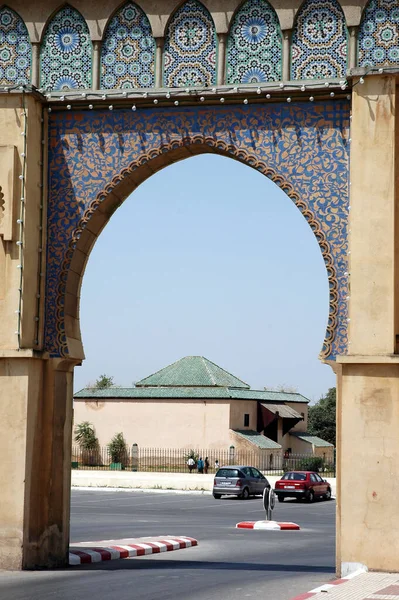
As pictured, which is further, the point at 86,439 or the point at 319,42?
the point at 86,439

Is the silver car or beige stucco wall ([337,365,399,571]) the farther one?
the silver car

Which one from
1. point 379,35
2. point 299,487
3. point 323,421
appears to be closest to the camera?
point 379,35

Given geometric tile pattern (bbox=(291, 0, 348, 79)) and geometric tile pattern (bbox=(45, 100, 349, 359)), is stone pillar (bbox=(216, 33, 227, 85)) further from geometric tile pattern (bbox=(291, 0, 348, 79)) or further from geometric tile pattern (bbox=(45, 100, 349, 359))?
geometric tile pattern (bbox=(291, 0, 348, 79))

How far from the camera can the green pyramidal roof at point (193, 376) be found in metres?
46.7

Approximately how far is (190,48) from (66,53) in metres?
1.38

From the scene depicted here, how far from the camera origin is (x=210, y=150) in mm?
11289

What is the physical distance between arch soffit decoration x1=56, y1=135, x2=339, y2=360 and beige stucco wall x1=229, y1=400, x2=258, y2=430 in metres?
32.0

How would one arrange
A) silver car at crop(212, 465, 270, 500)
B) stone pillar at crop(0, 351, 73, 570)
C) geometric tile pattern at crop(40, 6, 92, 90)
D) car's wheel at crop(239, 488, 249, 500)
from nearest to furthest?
stone pillar at crop(0, 351, 73, 570) → geometric tile pattern at crop(40, 6, 92, 90) → silver car at crop(212, 465, 270, 500) → car's wheel at crop(239, 488, 249, 500)

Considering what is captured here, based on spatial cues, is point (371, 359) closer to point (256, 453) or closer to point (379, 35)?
point (379, 35)

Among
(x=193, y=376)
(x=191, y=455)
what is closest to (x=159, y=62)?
(x=191, y=455)

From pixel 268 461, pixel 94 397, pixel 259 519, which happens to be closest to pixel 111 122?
pixel 259 519

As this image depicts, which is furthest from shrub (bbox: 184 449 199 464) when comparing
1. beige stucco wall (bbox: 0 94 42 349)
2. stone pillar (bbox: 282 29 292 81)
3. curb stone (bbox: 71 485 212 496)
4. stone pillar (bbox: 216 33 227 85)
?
stone pillar (bbox: 282 29 292 81)

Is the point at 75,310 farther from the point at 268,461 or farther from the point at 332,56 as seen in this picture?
the point at 268,461

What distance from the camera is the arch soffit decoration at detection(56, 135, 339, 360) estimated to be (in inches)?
416
